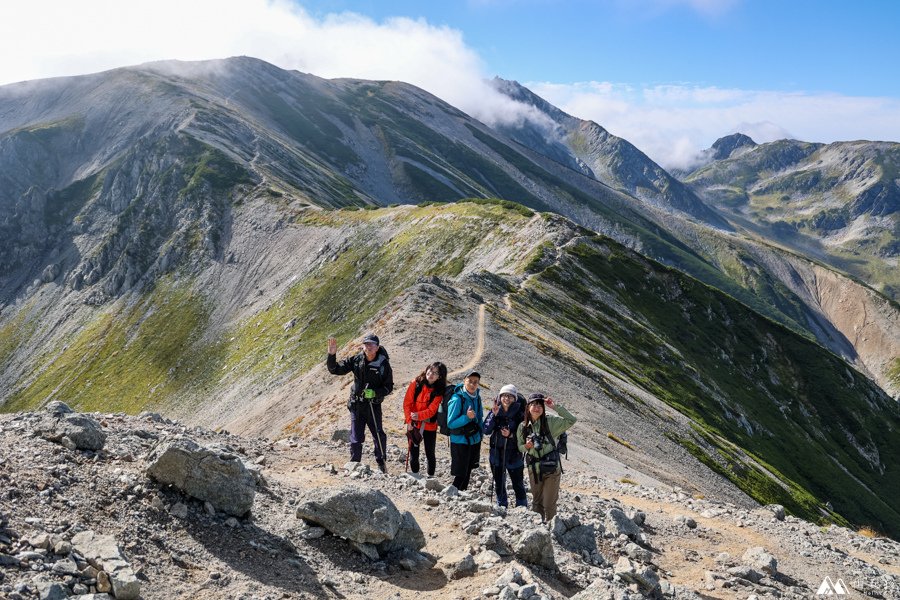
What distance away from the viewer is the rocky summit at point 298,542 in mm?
9891

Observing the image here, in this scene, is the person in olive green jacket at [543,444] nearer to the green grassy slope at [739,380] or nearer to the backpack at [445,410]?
the backpack at [445,410]

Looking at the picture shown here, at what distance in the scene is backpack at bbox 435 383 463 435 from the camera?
17031 mm

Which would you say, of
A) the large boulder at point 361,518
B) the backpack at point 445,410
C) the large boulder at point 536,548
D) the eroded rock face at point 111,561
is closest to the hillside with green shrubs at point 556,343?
the backpack at point 445,410

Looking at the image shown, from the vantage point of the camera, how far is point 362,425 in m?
18.9

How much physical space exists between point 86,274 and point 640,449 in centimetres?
12664

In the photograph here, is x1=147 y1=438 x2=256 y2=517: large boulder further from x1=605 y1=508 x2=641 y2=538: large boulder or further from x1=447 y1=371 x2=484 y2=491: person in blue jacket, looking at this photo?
x1=605 y1=508 x2=641 y2=538: large boulder

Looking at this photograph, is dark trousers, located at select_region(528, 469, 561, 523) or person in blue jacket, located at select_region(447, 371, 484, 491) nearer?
dark trousers, located at select_region(528, 469, 561, 523)

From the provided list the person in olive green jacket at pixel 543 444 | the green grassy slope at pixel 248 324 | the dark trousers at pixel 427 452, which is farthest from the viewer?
the green grassy slope at pixel 248 324

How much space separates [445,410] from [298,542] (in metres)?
6.08

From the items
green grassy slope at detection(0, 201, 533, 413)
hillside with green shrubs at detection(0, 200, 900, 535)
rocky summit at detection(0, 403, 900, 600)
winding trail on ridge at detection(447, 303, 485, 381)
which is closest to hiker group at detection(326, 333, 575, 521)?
rocky summit at detection(0, 403, 900, 600)

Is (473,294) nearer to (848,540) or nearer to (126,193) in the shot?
(848,540)

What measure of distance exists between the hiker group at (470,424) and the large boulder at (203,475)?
15.6ft

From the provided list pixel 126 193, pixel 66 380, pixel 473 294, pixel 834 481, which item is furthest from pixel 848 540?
pixel 126 193

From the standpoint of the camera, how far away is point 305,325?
76562 mm
